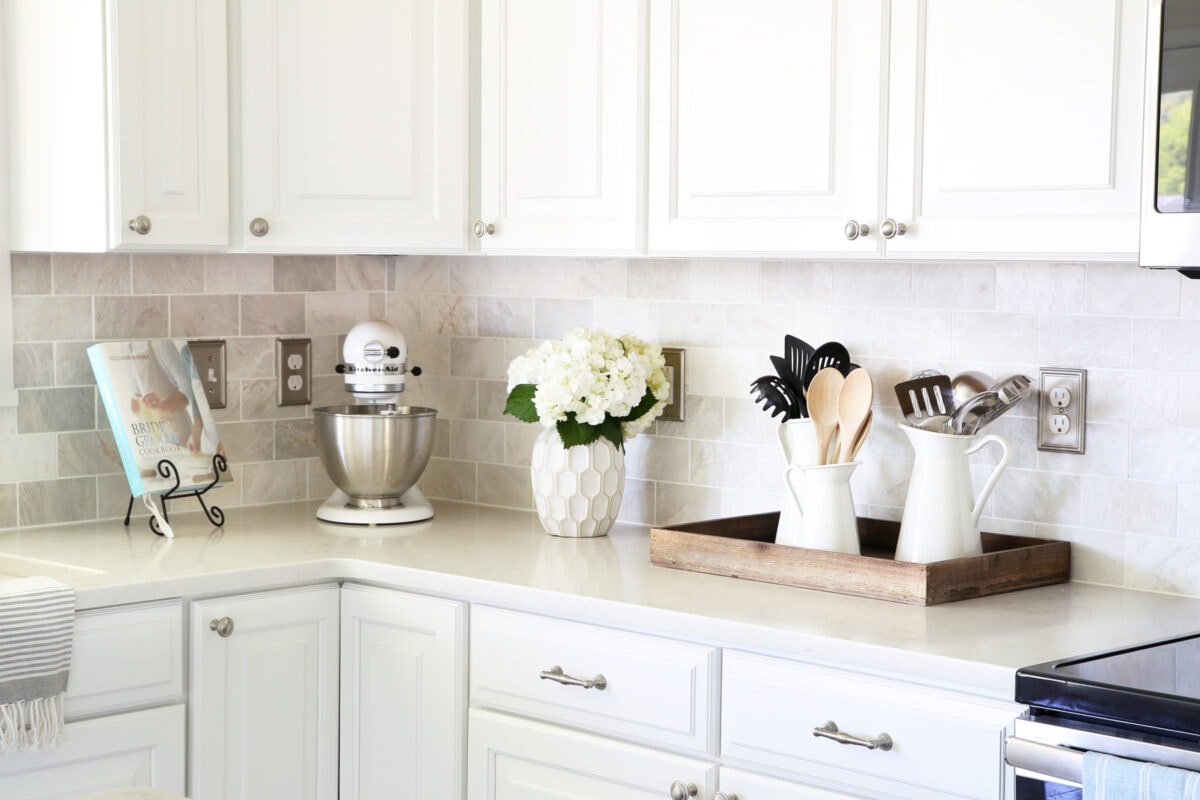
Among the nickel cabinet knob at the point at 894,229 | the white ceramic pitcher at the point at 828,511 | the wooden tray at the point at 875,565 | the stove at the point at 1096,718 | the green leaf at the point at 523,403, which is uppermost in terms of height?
the nickel cabinet knob at the point at 894,229

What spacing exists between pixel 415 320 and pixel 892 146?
1.39m

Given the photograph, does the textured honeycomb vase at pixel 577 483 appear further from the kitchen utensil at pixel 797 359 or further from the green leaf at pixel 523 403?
the kitchen utensil at pixel 797 359

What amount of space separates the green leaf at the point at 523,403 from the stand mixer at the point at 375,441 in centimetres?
24

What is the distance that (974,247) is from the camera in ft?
6.87

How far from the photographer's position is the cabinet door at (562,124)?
8.16 feet

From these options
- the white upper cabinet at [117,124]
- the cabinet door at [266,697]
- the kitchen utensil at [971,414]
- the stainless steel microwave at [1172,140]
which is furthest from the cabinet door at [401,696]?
the stainless steel microwave at [1172,140]

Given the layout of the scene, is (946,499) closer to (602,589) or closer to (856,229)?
(856,229)

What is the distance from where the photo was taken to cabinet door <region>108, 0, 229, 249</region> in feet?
7.98

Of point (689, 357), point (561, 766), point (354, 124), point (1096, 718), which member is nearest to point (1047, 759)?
point (1096, 718)

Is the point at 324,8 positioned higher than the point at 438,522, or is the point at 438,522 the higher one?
the point at 324,8

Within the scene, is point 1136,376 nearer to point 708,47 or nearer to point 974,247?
point 974,247

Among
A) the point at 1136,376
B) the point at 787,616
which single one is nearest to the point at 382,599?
the point at 787,616

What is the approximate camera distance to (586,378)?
2594 millimetres

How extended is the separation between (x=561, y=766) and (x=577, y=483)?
589mm
